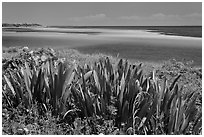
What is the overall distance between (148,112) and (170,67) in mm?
3362

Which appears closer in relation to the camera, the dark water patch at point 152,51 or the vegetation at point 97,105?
the vegetation at point 97,105

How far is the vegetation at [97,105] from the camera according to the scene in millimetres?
2602

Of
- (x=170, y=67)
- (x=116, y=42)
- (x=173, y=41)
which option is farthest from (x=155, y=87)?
(x=173, y=41)

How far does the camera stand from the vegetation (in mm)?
2602

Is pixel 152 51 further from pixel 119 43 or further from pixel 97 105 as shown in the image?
pixel 97 105

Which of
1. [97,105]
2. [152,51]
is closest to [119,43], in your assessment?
[152,51]

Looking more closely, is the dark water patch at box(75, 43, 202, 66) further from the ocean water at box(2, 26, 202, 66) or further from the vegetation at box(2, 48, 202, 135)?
the vegetation at box(2, 48, 202, 135)

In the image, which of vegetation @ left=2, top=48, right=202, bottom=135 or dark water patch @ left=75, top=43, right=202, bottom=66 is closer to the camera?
vegetation @ left=2, top=48, right=202, bottom=135

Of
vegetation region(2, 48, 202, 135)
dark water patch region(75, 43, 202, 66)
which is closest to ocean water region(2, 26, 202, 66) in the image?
dark water patch region(75, 43, 202, 66)

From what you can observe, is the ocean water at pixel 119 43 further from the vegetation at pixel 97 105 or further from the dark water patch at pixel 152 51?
the vegetation at pixel 97 105

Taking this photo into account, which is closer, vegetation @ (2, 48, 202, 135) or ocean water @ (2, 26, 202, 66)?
vegetation @ (2, 48, 202, 135)

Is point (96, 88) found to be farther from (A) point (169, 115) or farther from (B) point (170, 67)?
(B) point (170, 67)

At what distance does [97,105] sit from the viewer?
8.78 feet

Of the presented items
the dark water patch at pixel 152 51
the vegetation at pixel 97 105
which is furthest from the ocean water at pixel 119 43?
the vegetation at pixel 97 105
